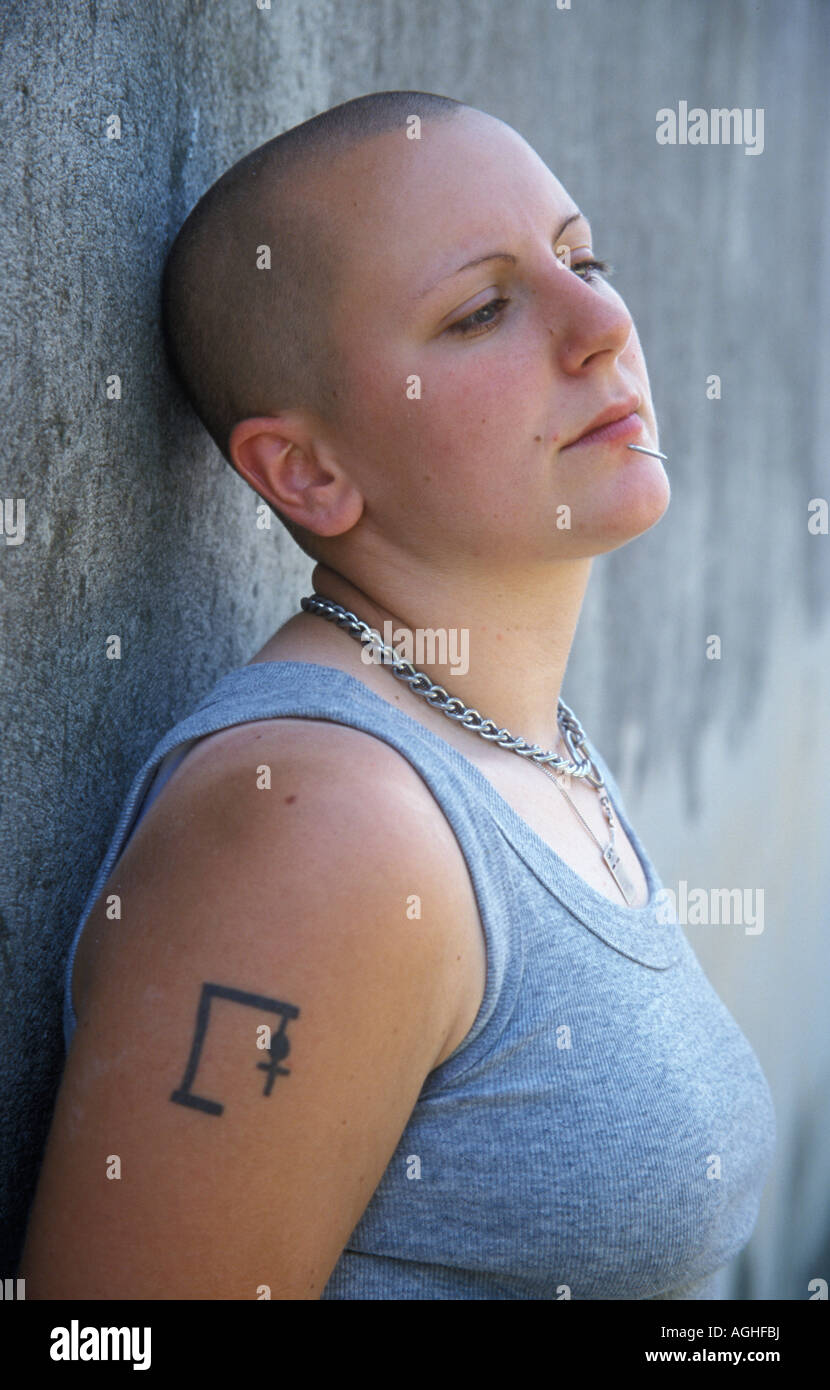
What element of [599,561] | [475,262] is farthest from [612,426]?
[599,561]

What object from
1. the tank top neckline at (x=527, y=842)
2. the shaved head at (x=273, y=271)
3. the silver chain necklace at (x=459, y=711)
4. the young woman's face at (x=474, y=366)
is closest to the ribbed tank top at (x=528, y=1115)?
the tank top neckline at (x=527, y=842)

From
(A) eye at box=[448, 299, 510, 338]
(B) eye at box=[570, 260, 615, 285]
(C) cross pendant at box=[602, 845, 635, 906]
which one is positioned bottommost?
(C) cross pendant at box=[602, 845, 635, 906]

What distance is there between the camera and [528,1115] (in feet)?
3.77

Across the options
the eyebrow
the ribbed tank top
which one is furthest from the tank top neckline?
the eyebrow

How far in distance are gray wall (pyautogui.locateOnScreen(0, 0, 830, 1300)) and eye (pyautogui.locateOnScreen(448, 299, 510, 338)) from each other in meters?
0.39

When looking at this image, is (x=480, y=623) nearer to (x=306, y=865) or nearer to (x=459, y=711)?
(x=459, y=711)

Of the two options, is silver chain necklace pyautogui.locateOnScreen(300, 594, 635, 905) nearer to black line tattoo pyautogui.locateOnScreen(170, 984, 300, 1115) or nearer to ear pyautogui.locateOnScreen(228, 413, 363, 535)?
ear pyautogui.locateOnScreen(228, 413, 363, 535)

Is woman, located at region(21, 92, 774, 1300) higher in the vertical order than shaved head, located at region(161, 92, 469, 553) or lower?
lower

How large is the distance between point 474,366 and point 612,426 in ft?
0.60

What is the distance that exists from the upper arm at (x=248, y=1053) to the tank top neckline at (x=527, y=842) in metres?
0.20

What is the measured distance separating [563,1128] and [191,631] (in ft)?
2.74

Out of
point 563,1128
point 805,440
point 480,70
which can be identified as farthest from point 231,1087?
point 805,440

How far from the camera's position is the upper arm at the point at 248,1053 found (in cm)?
98

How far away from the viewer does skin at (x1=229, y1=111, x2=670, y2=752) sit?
137cm
